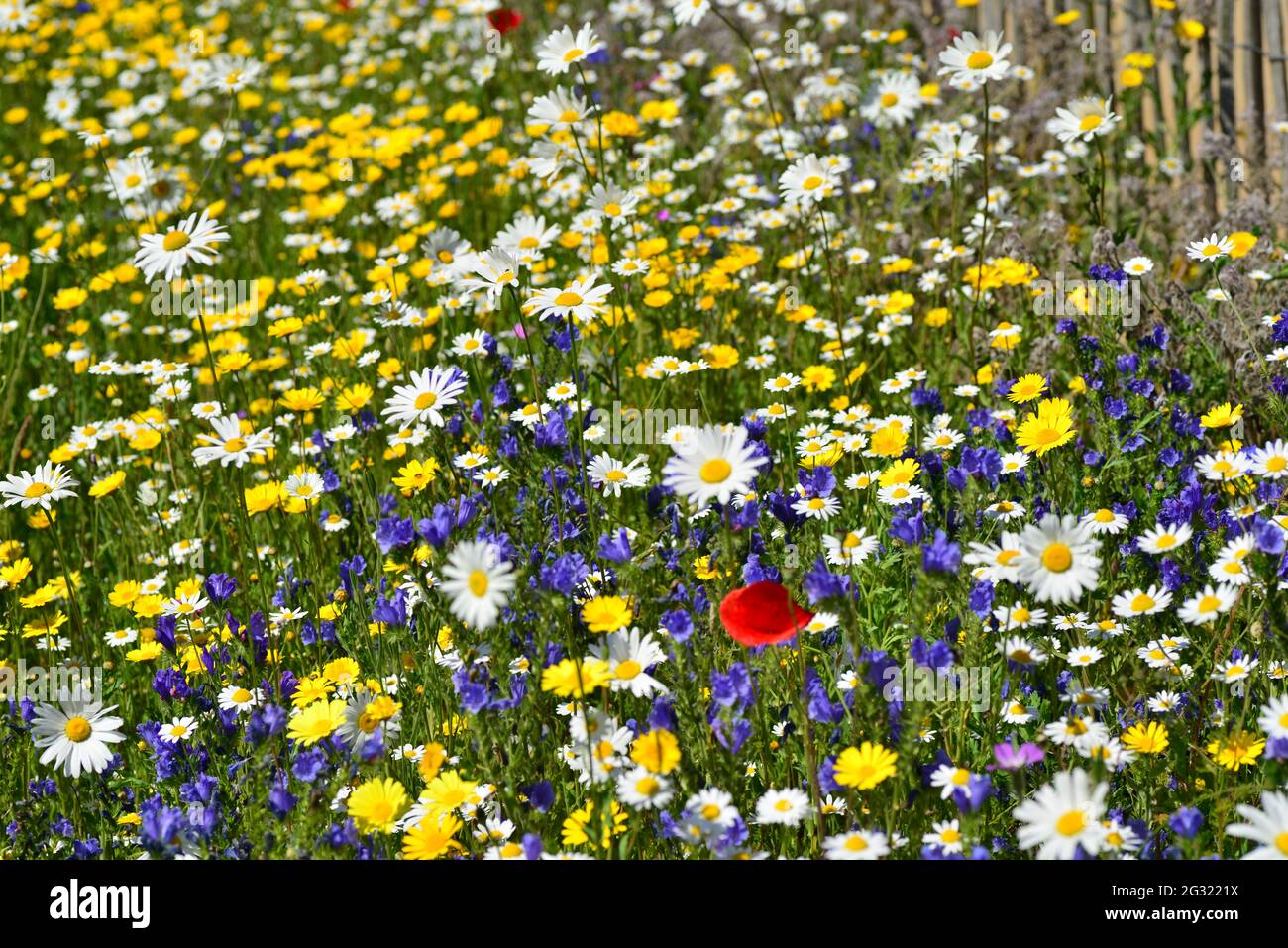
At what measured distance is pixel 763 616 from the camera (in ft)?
6.99

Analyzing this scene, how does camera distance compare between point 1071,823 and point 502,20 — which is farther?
point 502,20

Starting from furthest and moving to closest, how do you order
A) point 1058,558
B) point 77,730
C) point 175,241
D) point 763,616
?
point 175,241 → point 77,730 → point 763,616 → point 1058,558

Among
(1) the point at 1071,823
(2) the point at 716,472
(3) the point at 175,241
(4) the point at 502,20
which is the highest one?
(4) the point at 502,20

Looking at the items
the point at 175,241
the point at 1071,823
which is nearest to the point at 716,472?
the point at 1071,823

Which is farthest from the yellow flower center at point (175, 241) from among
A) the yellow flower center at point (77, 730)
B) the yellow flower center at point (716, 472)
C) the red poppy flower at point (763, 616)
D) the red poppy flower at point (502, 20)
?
the red poppy flower at point (502, 20)

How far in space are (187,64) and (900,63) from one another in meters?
4.12

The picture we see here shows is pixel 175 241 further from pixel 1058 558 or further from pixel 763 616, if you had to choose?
pixel 1058 558

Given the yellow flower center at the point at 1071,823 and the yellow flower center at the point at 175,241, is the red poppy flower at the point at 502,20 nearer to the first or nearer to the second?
the yellow flower center at the point at 175,241

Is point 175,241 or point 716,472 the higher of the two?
point 175,241

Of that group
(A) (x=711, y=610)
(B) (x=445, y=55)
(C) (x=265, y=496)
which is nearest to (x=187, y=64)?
(B) (x=445, y=55)

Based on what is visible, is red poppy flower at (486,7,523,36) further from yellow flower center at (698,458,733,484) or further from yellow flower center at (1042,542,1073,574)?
yellow flower center at (1042,542,1073,574)

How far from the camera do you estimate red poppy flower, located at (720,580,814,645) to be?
2.11 metres

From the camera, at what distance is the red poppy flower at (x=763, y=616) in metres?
2.11
